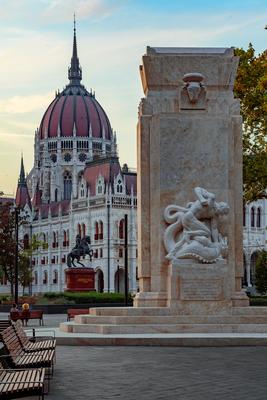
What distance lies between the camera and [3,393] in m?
8.96

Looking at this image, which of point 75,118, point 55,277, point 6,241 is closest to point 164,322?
point 6,241

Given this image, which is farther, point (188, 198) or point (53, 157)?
point (53, 157)

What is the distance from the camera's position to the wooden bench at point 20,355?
11419 mm

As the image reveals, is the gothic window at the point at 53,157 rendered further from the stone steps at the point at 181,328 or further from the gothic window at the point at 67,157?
the stone steps at the point at 181,328

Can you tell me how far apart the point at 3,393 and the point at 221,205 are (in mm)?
11937

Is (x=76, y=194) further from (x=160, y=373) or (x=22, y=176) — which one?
(x=160, y=373)

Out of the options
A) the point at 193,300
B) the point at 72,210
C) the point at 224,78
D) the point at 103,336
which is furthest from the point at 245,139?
the point at 72,210

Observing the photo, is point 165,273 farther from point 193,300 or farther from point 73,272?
point 73,272

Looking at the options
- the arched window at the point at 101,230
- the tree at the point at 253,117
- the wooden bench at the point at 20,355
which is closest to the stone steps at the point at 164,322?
the wooden bench at the point at 20,355

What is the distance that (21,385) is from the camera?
30.2 feet

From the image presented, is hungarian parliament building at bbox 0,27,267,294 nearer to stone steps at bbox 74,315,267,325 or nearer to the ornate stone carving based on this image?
the ornate stone carving

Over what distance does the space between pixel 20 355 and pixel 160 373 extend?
6.74ft

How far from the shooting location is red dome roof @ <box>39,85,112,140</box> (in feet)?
501

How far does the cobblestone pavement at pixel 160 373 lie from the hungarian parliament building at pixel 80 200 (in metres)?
71.4
